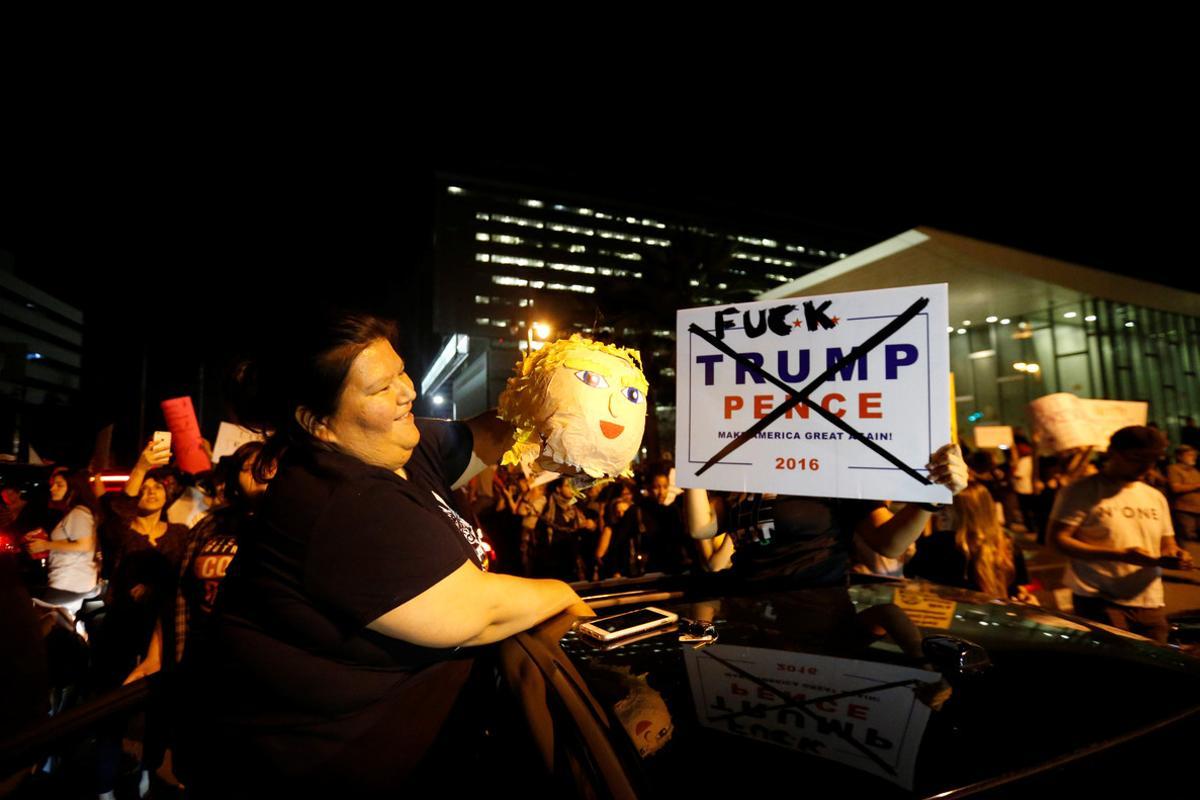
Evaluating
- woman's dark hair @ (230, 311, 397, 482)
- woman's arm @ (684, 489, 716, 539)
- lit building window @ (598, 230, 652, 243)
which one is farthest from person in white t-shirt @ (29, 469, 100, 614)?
lit building window @ (598, 230, 652, 243)

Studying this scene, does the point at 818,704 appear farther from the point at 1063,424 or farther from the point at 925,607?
the point at 1063,424

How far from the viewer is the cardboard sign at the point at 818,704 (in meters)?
1.25

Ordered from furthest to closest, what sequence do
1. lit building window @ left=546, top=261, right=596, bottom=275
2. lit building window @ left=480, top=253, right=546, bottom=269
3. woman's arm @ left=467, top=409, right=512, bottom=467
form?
lit building window @ left=546, top=261, right=596, bottom=275
lit building window @ left=480, top=253, right=546, bottom=269
woman's arm @ left=467, top=409, right=512, bottom=467

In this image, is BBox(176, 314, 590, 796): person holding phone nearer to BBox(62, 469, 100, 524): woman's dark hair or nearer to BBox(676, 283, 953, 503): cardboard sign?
BBox(676, 283, 953, 503): cardboard sign

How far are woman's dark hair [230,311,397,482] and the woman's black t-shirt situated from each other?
0.23m

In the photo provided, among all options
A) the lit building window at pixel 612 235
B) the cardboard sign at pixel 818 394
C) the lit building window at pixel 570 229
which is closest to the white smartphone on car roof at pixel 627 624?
the cardboard sign at pixel 818 394

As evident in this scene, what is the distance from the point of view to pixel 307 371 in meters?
1.75

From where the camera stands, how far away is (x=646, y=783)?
1.13 meters

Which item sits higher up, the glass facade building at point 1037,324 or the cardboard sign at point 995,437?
the glass facade building at point 1037,324

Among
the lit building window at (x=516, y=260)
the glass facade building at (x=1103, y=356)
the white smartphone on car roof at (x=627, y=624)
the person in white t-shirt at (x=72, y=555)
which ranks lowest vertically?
the person in white t-shirt at (x=72, y=555)

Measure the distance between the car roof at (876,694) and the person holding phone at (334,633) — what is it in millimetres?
400

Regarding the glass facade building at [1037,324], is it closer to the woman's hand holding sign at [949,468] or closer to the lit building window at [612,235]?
the woman's hand holding sign at [949,468]

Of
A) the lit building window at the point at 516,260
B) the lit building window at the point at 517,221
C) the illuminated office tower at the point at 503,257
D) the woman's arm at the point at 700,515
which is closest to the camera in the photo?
the woman's arm at the point at 700,515

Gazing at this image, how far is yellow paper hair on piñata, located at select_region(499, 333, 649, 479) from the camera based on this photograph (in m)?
2.08
